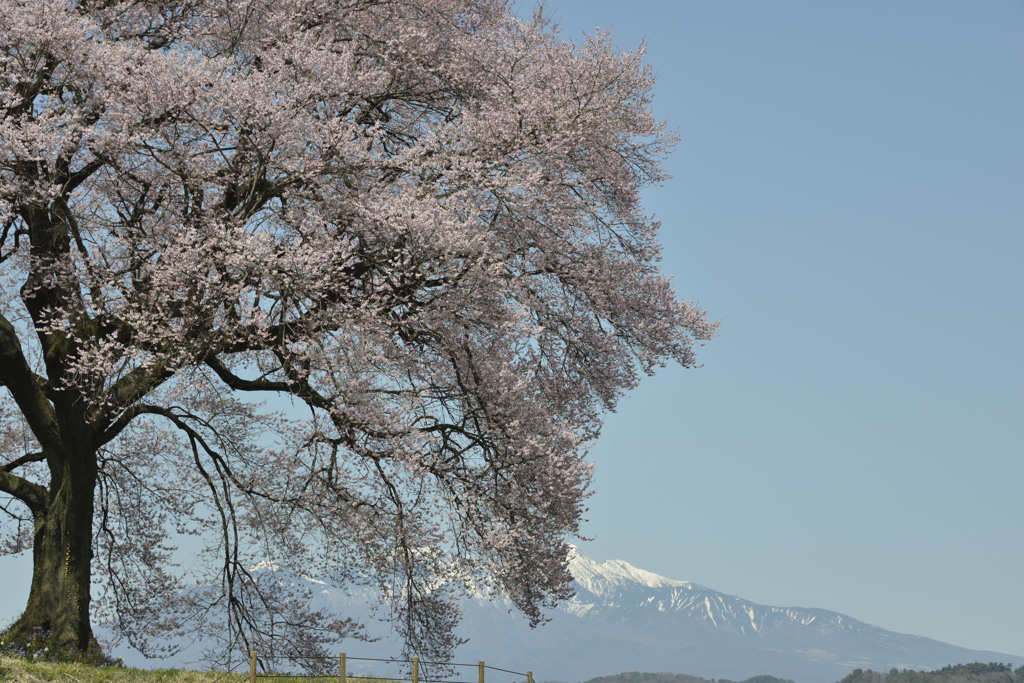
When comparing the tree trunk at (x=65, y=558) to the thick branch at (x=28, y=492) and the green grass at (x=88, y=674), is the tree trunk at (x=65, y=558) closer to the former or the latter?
the thick branch at (x=28, y=492)

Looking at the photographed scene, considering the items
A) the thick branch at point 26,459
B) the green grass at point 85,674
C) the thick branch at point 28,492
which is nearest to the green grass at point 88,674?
the green grass at point 85,674

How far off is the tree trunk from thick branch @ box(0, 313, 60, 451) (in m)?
0.50

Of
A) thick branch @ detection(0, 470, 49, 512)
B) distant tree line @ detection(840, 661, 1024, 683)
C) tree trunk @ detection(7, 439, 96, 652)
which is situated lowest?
distant tree line @ detection(840, 661, 1024, 683)

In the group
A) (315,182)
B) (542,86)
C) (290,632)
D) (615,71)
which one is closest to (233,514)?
(290,632)

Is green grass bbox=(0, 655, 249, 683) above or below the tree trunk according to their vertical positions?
below

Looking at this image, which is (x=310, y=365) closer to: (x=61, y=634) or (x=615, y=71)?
(x=61, y=634)

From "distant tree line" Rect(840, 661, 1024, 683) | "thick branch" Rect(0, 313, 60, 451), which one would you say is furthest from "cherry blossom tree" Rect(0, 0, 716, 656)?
"distant tree line" Rect(840, 661, 1024, 683)

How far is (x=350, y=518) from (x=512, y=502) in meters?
2.71

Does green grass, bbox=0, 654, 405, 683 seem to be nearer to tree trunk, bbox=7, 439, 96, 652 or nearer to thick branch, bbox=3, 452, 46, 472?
tree trunk, bbox=7, 439, 96, 652

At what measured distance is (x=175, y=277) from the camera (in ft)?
43.2

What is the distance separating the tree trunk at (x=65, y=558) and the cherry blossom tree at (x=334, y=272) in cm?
5

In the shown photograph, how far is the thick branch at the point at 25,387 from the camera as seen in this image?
1555 cm

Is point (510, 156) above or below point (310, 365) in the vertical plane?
above

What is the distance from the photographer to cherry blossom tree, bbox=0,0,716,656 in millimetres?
13336
